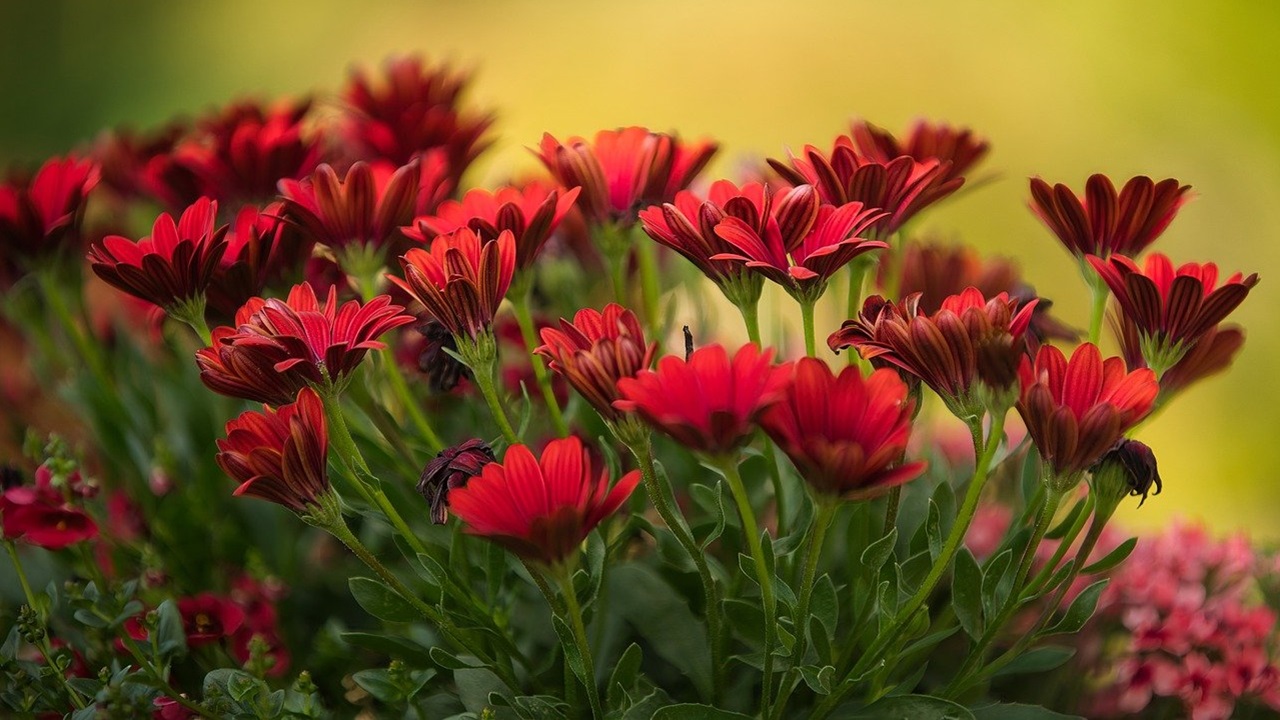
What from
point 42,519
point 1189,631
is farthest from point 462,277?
point 1189,631

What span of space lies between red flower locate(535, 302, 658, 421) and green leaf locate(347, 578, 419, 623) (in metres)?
0.14

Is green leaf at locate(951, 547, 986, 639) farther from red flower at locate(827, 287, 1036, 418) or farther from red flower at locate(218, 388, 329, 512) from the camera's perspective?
red flower at locate(218, 388, 329, 512)

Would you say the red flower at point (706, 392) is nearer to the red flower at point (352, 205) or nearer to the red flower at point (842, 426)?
the red flower at point (842, 426)

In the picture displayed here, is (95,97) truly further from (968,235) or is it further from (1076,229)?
(1076,229)

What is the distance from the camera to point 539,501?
386mm

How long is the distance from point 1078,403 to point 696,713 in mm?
184

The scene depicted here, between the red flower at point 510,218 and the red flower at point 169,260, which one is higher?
the red flower at point 510,218

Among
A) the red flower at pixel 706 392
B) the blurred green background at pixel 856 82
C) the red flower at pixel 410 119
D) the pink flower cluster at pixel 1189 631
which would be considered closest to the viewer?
the red flower at pixel 706 392

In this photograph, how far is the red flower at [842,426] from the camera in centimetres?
36

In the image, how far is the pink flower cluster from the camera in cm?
58

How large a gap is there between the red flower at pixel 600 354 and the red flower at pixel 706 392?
0.05 feet

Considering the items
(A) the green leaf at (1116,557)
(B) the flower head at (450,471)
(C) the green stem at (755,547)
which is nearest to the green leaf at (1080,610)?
(A) the green leaf at (1116,557)

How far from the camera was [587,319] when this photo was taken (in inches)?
16.0

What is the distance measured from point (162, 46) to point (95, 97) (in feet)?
0.74
